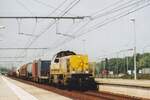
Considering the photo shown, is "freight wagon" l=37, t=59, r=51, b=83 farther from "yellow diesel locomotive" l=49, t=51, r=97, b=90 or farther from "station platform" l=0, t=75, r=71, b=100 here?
"station platform" l=0, t=75, r=71, b=100

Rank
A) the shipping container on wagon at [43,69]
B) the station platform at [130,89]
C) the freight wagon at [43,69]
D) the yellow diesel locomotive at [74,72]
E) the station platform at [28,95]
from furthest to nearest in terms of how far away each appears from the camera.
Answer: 1. the shipping container on wagon at [43,69]
2. the freight wagon at [43,69]
3. the yellow diesel locomotive at [74,72]
4. the station platform at [130,89]
5. the station platform at [28,95]

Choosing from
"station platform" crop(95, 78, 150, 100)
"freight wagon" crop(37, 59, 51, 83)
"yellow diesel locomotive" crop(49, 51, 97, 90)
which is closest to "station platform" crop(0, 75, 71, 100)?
"yellow diesel locomotive" crop(49, 51, 97, 90)

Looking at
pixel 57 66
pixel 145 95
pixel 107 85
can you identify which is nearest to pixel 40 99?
pixel 145 95

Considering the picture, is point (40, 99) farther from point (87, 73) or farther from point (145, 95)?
point (87, 73)

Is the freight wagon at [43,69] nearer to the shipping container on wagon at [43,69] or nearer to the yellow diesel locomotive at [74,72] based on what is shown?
the shipping container on wagon at [43,69]

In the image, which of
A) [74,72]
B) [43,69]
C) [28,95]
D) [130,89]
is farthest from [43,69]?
[28,95]

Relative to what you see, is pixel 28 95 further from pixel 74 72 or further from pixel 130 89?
pixel 74 72

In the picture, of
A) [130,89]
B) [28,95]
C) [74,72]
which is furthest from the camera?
[74,72]

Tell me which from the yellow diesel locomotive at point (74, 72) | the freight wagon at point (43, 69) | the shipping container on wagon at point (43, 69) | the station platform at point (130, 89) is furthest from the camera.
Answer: the shipping container on wagon at point (43, 69)

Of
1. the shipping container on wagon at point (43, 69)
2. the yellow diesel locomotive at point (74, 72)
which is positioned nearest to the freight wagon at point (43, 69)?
the shipping container on wagon at point (43, 69)

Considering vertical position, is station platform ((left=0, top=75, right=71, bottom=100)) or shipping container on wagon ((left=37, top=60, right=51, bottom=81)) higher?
shipping container on wagon ((left=37, top=60, right=51, bottom=81))

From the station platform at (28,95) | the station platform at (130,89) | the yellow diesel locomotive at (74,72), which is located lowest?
the station platform at (28,95)

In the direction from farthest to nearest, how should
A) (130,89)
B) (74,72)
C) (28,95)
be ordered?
(74,72), (130,89), (28,95)

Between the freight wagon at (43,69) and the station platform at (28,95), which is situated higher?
the freight wagon at (43,69)
